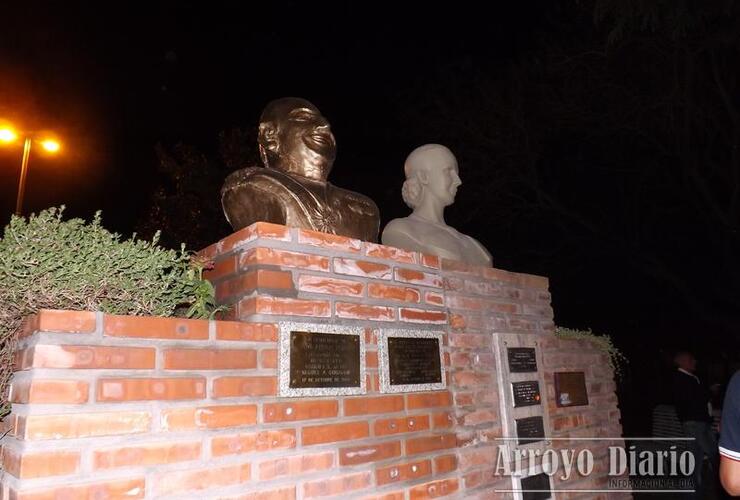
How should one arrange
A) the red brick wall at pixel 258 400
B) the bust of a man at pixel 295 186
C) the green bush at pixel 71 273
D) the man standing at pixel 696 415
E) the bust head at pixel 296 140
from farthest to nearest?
the man standing at pixel 696 415 < the bust head at pixel 296 140 < the bust of a man at pixel 295 186 < the green bush at pixel 71 273 < the red brick wall at pixel 258 400

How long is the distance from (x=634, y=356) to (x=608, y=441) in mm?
11313

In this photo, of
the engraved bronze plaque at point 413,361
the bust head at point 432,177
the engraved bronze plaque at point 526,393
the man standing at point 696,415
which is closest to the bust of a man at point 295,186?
the bust head at point 432,177

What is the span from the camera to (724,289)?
11000mm

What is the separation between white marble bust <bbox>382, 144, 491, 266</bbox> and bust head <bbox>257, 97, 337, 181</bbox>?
2.26 ft

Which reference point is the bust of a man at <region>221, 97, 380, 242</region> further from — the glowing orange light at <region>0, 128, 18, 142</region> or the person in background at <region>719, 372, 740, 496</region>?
the glowing orange light at <region>0, 128, 18, 142</region>

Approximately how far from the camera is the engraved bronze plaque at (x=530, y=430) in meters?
3.29

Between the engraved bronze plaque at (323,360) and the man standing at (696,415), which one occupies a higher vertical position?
the engraved bronze plaque at (323,360)

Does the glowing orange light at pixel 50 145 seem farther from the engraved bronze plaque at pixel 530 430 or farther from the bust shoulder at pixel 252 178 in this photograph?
the engraved bronze plaque at pixel 530 430

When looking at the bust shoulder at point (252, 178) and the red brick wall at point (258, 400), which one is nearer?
the red brick wall at point (258, 400)

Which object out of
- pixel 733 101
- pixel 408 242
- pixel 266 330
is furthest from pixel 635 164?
pixel 266 330

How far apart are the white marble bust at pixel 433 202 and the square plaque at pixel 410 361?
946 millimetres

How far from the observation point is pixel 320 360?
2451 millimetres

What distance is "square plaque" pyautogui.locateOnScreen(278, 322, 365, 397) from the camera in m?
2.33

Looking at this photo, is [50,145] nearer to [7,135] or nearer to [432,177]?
[7,135]
